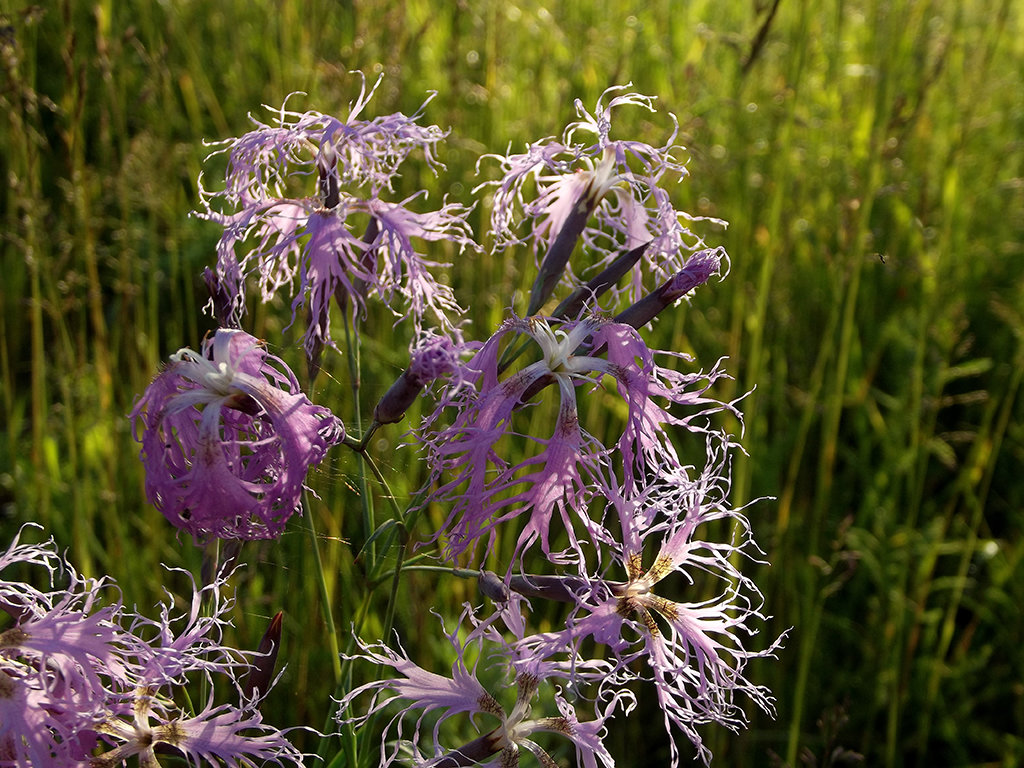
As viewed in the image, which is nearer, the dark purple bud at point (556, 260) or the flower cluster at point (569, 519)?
the flower cluster at point (569, 519)

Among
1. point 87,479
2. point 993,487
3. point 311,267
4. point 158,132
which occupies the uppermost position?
point 311,267

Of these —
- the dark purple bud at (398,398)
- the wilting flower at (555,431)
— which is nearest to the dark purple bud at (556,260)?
the wilting flower at (555,431)

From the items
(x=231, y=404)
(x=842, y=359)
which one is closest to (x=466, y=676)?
(x=231, y=404)

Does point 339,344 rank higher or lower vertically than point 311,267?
Result: lower

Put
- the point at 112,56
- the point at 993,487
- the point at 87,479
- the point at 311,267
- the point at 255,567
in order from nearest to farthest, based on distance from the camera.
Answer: the point at 311,267
the point at 255,567
the point at 87,479
the point at 112,56
the point at 993,487

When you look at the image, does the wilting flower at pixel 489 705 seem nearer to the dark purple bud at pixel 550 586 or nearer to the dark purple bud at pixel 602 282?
the dark purple bud at pixel 550 586

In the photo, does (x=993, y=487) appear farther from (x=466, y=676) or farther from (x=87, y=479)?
(x=87, y=479)
